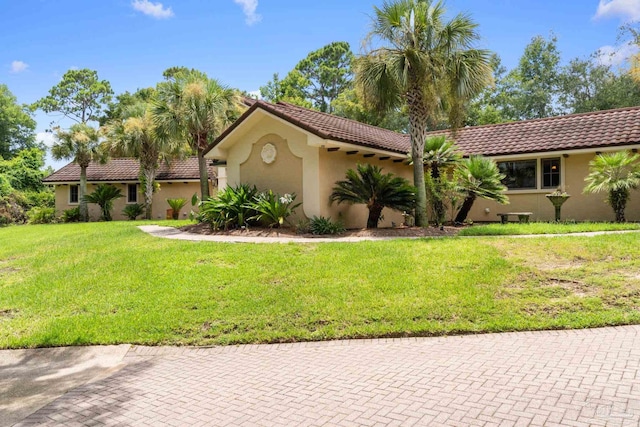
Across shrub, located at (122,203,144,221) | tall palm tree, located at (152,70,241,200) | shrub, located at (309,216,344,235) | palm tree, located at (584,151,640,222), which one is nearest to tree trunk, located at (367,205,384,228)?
shrub, located at (309,216,344,235)

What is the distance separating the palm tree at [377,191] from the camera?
13.6 metres

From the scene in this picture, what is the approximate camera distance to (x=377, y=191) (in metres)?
13.7

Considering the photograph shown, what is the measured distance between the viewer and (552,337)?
580cm

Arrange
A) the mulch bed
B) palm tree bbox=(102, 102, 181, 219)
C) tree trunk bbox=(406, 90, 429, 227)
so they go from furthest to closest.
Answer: palm tree bbox=(102, 102, 181, 219)
tree trunk bbox=(406, 90, 429, 227)
the mulch bed

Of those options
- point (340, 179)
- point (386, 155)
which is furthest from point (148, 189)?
point (386, 155)

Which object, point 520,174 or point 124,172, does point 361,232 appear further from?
point 124,172

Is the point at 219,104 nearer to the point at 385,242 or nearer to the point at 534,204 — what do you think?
the point at 385,242

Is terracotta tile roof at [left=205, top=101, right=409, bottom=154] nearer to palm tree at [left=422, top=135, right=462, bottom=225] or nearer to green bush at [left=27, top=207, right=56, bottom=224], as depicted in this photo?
palm tree at [left=422, top=135, right=462, bottom=225]

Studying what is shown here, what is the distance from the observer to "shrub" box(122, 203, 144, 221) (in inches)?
1084

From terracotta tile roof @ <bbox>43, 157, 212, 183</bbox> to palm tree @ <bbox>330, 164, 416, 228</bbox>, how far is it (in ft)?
53.2

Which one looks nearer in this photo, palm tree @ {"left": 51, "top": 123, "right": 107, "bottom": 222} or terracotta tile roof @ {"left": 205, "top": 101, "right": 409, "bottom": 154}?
terracotta tile roof @ {"left": 205, "top": 101, "right": 409, "bottom": 154}

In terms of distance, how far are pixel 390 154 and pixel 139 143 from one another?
15.9 meters

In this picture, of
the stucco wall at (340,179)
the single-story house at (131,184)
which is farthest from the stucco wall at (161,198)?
the stucco wall at (340,179)

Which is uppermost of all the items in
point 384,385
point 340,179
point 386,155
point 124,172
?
point 124,172
